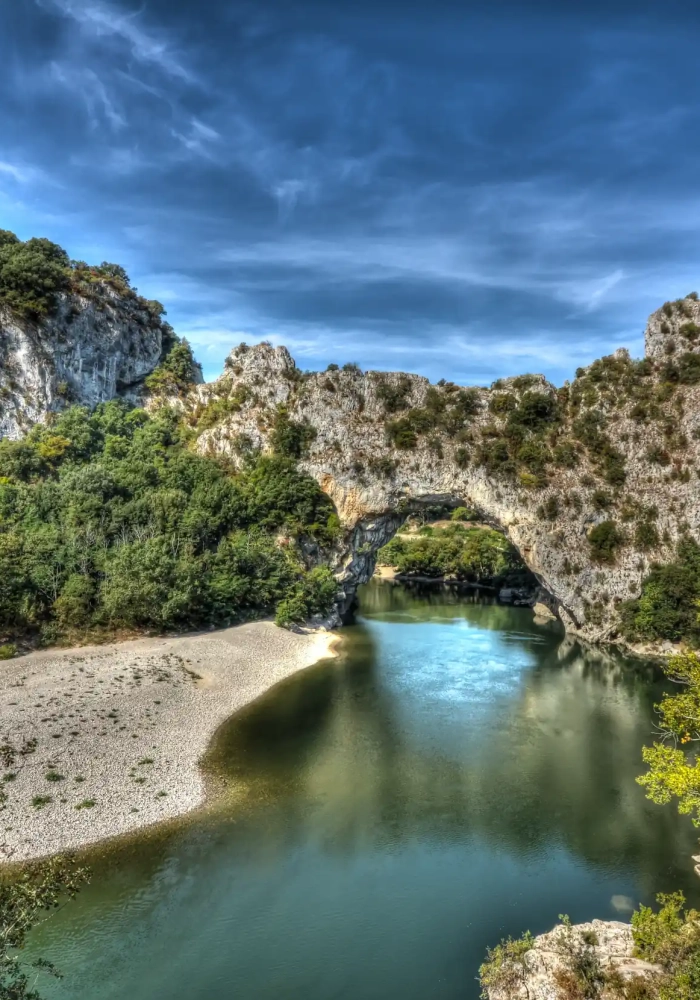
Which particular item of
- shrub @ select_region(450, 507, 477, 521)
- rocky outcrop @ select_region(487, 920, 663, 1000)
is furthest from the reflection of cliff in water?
shrub @ select_region(450, 507, 477, 521)

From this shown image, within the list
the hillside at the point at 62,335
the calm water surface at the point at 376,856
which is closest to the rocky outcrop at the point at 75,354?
the hillside at the point at 62,335

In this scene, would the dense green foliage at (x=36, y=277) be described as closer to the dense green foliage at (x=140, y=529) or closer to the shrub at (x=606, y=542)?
the dense green foliage at (x=140, y=529)

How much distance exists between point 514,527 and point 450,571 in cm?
2606

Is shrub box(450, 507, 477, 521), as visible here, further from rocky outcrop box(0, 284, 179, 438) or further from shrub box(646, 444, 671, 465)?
rocky outcrop box(0, 284, 179, 438)

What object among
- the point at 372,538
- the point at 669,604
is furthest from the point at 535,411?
the point at 669,604

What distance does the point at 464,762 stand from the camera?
85.0 feet

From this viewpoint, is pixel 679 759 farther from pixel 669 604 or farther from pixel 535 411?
pixel 535 411

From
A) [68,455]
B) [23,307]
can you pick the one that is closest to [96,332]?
[23,307]

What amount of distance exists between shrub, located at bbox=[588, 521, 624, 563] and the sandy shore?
26.4 m

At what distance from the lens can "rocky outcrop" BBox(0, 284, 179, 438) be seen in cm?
5678

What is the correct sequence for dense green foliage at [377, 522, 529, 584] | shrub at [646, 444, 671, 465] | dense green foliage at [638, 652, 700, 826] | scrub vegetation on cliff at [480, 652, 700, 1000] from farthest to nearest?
dense green foliage at [377, 522, 529, 584] < shrub at [646, 444, 671, 465] < dense green foliage at [638, 652, 700, 826] < scrub vegetation on cliff at [480, 652, 700, 1000]

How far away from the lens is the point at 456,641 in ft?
159

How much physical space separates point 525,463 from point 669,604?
53.2 ft

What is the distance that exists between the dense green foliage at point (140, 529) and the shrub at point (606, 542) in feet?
74.2
